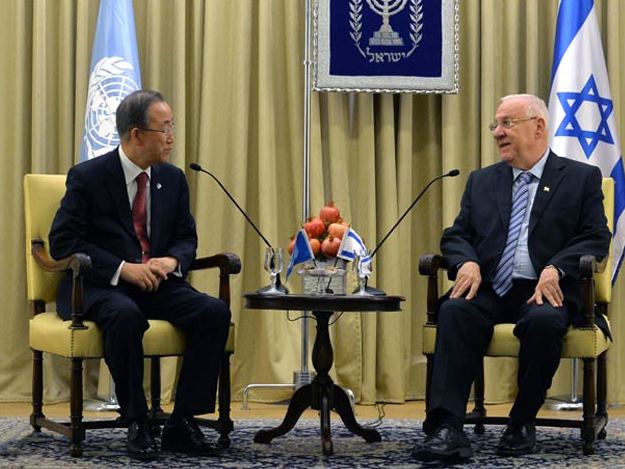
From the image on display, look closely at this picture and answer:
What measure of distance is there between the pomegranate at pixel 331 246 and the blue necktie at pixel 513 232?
60 cm

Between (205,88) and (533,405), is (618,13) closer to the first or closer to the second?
(205,88)

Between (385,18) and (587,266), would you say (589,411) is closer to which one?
(587,266)

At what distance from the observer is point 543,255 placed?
411 cm

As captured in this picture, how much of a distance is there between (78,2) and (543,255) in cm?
264

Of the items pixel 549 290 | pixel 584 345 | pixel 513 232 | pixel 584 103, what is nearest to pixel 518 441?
pixel 584 345

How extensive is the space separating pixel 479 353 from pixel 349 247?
0.58 m

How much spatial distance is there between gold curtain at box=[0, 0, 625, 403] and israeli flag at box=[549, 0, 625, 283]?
20cm

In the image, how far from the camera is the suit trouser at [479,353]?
377 cm

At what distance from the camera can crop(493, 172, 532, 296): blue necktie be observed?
4117 mm

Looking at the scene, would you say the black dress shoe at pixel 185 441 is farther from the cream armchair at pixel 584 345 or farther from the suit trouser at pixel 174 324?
the cream armchair at pixel 584 345

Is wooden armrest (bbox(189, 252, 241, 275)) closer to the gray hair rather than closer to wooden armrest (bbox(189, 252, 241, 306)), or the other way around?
wooden armrest (bbox(189, 252, 241, 306))

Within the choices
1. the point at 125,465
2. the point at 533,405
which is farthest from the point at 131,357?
the point at 533,405

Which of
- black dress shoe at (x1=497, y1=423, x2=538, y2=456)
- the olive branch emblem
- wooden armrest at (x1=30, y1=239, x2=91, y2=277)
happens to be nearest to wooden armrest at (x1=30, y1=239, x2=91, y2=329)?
wooden armrest at (x1=30, y1=239, x2=91, y2=277)

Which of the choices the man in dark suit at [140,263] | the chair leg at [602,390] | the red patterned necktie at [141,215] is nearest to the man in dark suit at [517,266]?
the chair leg at [602,390]
